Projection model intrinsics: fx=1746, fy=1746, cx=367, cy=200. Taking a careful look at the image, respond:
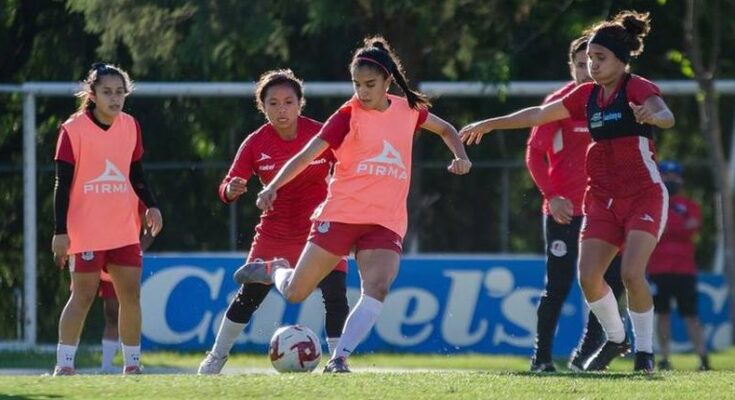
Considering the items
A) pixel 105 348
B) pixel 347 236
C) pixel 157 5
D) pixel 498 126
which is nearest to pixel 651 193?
pixel 498 126

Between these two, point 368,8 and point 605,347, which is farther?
point 368,8

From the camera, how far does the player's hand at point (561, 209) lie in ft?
35.1

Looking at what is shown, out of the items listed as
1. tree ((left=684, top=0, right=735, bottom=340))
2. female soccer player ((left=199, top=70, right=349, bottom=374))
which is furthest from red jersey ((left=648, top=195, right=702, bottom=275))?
female soccer player ((left=199, top=70, right=349, bottom=374))

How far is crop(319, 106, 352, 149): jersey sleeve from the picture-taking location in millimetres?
9500

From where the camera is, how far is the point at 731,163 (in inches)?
702

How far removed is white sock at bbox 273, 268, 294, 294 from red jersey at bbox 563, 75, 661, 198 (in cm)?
183

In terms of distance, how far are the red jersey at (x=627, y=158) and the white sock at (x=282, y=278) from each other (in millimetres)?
1831

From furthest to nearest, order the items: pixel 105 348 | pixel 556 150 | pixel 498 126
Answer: pixel 105 348, pixel 556 150, pixel 498 126

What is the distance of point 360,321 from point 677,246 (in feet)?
21.6

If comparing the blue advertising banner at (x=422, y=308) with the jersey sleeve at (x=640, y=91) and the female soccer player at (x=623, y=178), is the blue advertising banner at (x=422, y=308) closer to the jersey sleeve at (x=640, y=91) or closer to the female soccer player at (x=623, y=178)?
the female soccer player at (x=623, y=178)

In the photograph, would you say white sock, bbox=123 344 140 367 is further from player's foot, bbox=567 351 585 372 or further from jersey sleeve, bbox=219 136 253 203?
player's foot, bbox=567 351 585 372

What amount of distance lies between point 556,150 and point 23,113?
705 cm

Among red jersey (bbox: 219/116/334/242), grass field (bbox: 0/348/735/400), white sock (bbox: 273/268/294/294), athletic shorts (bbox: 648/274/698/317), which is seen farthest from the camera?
athletic shorts (bbox: 648/274/698/317)

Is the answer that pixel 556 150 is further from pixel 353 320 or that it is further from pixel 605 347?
pixel 353 320
